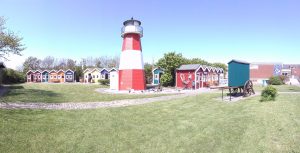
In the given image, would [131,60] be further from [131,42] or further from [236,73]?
[236,73]

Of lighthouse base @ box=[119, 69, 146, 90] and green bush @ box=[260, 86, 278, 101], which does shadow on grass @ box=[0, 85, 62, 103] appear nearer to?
lighthouse base @ box=[119, 69, 146, 90]

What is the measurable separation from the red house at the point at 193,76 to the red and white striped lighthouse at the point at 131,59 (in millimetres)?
7397

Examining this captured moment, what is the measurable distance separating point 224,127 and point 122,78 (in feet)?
67.1

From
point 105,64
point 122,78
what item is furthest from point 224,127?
point 105,64

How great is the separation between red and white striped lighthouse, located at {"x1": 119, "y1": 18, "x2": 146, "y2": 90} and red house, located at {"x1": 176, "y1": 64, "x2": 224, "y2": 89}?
7.40 meters

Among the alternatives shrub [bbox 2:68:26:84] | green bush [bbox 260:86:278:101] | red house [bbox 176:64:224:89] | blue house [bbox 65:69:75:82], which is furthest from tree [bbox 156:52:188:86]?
shrub [bbox 2:68:26:84]

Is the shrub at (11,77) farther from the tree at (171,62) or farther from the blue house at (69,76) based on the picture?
the tree at (171,62)

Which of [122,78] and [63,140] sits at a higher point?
[122,78]

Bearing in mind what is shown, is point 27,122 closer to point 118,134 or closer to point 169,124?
point 118,134

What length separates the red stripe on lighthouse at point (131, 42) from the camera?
27.1 metres

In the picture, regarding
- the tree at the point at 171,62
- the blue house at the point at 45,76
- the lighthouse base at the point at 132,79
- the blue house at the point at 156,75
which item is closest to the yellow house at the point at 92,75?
the blue house at the point at 45,76

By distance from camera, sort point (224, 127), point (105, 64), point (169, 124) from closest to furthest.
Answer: point (224, 127), point (169, 124), point (105, 64)

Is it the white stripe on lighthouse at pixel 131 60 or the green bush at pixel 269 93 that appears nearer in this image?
the green bush at pixel 269 93

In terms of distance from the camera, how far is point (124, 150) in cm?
628
